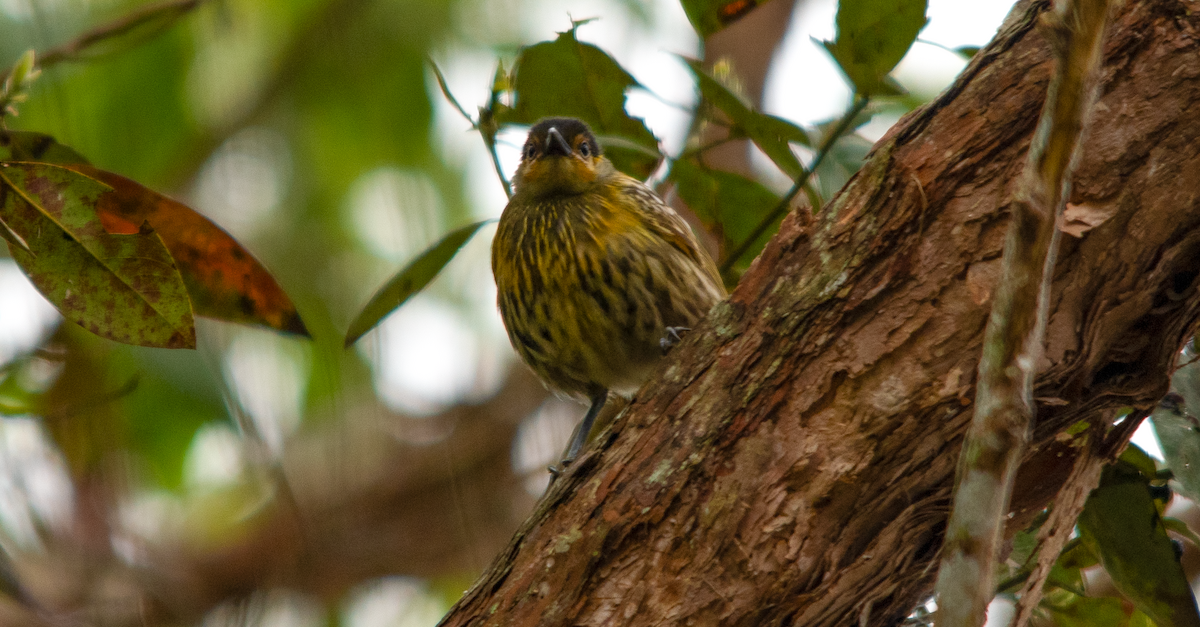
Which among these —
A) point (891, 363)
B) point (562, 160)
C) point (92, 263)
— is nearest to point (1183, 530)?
point (891, 363)

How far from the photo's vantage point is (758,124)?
2.64 m

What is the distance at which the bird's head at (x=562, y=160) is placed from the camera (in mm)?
3484

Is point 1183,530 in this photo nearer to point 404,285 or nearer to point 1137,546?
Answer: point 1137,546

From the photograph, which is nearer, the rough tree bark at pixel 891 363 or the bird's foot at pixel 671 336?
the rough tree bark at pixel 891 363

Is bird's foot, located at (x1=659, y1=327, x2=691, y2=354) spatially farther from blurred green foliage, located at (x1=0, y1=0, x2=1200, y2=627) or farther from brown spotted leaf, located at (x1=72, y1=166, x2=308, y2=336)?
brown spotted leaf, located at (x1=72, y1=166, x2=308, y2=336)

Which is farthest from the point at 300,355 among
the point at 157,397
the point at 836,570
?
the point at 836,570

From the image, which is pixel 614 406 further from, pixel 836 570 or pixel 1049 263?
pixel 1049 263

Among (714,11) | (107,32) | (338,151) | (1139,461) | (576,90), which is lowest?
(1139,461)

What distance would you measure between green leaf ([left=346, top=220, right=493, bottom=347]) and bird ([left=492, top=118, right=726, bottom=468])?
0.46 meters

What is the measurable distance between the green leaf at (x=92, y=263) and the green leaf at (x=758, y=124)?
3.98ft

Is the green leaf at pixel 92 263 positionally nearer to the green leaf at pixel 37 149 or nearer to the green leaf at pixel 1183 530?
the green leaf at pixel 37 149

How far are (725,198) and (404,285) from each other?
0.87m

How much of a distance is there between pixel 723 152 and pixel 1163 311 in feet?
11.8

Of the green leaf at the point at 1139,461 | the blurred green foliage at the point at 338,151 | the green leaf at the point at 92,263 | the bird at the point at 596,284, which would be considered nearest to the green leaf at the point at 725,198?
the blurred green foliage at the point at 338,151
